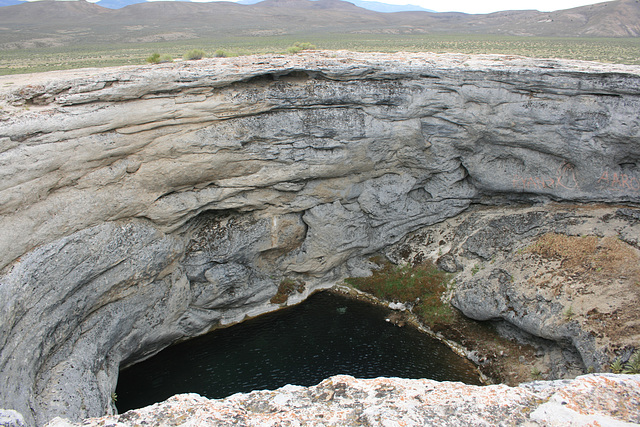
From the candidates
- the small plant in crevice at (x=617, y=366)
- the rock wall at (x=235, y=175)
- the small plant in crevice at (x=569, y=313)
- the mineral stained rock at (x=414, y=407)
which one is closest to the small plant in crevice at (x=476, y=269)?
the rock wall at (x=235, y=175)

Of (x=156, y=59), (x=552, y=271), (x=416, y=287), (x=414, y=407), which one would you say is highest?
(x=156, y=59)

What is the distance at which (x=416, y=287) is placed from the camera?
30203 millimetres

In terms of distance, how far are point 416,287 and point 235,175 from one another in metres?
14.4

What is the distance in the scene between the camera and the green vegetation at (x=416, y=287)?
28.6 metres

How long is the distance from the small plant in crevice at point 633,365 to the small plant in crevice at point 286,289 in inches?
748

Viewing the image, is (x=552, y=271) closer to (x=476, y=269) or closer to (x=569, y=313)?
(x=569, y=313)

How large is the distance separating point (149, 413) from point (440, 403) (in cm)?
764

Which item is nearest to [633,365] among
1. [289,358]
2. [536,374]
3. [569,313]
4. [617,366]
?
[617,366]

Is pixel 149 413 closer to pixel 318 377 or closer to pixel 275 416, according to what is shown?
pixel 275 416

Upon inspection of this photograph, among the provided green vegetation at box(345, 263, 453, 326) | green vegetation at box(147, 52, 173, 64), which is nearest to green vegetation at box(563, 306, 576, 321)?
green vegetation at box(345, 263, 453, 326)

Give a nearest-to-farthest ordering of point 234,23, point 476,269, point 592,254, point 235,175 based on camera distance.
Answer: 1. point 592,254
2. point 235,175
3. point 476,269
4. point 234,23

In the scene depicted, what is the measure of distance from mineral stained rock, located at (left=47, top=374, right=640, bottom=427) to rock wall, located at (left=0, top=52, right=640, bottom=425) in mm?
8927

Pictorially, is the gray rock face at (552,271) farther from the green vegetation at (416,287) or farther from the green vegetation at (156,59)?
the green vegetation at (156,59)

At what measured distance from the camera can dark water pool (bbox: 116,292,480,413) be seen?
2352 cm
